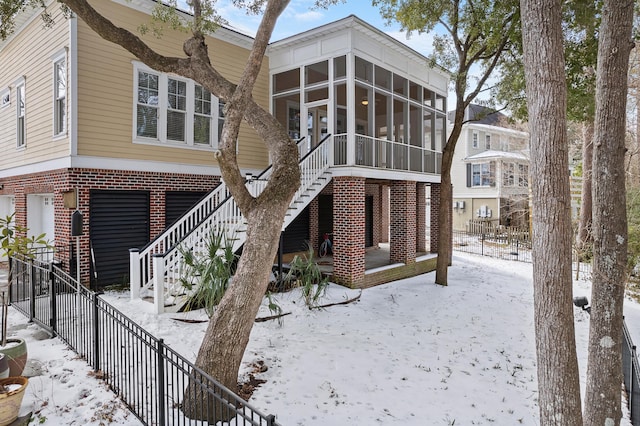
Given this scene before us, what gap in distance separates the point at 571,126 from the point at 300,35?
17.1 m

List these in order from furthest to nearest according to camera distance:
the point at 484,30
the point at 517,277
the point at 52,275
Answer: the point at 517,277
the point at 484,30
the point at 52,275

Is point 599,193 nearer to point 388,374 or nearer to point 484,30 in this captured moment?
point 388,374

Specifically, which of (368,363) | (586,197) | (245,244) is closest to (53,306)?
(245,244)

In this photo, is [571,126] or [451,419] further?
[571,126]

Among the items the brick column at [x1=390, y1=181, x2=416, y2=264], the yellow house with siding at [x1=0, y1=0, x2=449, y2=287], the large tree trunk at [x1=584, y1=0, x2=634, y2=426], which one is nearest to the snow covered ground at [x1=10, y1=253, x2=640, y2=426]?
the large tree trunk at [x1=584, y1=0, x2=634, y2=426]

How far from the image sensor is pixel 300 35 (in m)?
11.9

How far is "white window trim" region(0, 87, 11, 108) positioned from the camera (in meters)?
12.7

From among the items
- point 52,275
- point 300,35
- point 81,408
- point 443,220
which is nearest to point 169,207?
point 52,275

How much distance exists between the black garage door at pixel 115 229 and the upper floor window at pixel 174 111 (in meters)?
1.68

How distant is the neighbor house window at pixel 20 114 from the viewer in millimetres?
11894

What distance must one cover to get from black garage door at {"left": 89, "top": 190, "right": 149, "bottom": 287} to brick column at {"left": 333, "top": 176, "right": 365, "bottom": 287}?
516 cm

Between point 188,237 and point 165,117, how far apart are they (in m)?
4.20

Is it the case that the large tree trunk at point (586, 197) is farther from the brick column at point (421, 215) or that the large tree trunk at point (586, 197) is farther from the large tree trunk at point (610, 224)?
the large tree trunk at point (610, 224)

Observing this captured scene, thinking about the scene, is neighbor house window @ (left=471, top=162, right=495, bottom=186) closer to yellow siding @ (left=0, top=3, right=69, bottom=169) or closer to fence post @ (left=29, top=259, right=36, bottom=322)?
yellow siding @ (left=0, top=3, right=69, bottom=169)
